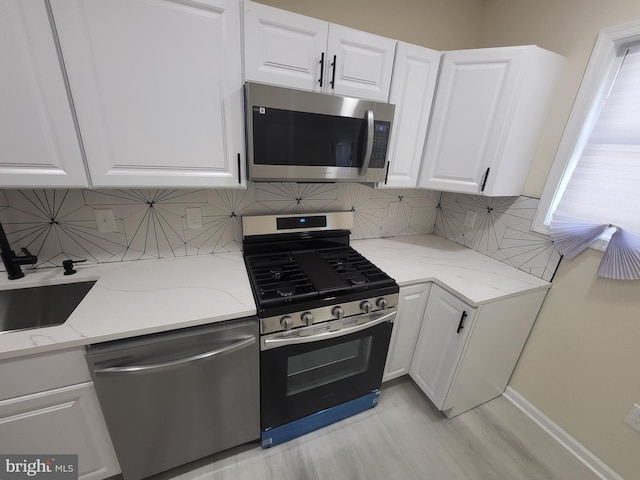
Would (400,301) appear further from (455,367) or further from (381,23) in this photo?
(381,23)

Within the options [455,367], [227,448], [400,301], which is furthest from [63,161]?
[455,367]

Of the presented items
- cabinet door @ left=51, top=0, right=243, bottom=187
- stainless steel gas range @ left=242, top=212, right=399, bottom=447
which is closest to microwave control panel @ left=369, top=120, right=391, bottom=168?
stainless steel gas range @ left=242, top=212, right=399, bottom=447

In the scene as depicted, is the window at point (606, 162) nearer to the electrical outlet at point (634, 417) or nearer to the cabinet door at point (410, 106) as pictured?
the electrical outlet at point (634, 417)

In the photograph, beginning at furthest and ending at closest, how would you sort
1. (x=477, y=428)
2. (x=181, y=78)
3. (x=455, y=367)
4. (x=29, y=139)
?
1. (x=477, y=428)
2. (x=455, y=367)
3. (x=181, y=78)
4. (x=29, y=139)

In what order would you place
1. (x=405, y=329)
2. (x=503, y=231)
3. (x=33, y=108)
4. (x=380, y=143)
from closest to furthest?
(x=33, y=108) → (x=380, y=143) → (x=405, y=329) → (x=503, y=231)

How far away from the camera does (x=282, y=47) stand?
1121 mm

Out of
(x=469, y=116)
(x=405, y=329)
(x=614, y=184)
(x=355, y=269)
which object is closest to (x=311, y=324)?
(x=355, y=269)

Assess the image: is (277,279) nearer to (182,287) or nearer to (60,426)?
(182,287)

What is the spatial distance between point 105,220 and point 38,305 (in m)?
0.47

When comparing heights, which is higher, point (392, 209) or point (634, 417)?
point (392, 209)

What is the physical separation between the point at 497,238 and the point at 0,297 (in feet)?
9.00

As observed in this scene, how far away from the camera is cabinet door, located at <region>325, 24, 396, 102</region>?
120 centimetres

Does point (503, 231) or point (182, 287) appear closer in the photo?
point (182, 287)

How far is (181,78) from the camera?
3.39 ft
